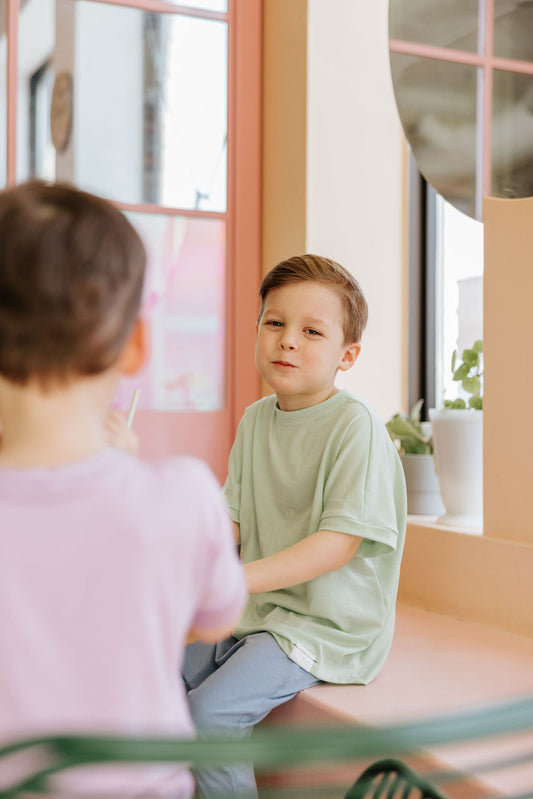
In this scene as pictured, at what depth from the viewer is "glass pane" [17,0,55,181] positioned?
6.39 ft

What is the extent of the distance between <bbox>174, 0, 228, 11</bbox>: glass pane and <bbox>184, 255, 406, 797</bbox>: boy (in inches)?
40.2

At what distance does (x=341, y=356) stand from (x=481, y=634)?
0.55m

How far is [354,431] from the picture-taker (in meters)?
1.29

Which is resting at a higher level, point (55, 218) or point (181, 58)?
point (181, 58)

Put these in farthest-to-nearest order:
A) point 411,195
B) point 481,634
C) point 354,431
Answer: point 411,195
point 481,634
point 354,431

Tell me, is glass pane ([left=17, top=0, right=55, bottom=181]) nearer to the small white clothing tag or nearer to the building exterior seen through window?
the building exterior seen through window

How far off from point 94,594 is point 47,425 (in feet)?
0.35

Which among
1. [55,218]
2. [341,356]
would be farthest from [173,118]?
[55,218]

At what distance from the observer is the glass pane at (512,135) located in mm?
1950

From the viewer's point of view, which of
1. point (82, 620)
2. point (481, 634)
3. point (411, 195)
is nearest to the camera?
point (82, 620)

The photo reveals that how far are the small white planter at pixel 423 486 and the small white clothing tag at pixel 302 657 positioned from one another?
76cm

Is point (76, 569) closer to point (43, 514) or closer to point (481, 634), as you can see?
point (43, 514)

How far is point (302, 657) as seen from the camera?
1245 millimetres

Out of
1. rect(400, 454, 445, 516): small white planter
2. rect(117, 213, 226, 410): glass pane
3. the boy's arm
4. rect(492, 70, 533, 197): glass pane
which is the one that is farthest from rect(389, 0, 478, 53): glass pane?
the boy's arm
